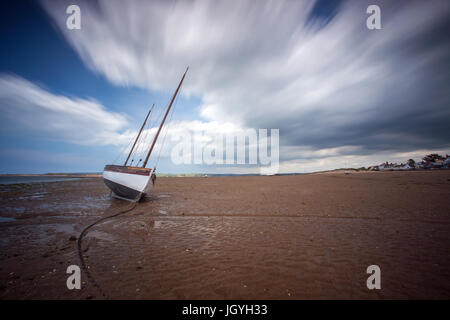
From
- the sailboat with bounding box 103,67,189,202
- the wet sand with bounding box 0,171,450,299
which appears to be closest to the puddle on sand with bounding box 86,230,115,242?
the wet sand with bounding box 0,171,450,299

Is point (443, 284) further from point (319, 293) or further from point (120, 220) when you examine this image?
point (120, 220)

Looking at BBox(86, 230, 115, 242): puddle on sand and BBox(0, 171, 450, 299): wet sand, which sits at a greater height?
BBox(0, 171, 450, 299): wet sand

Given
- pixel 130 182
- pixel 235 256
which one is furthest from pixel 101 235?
pixel 130 182

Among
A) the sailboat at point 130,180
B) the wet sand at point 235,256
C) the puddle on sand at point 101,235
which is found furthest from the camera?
the sailboat at point 130,180

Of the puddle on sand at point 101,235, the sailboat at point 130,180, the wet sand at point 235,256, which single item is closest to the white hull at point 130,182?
the sailboat at point 130,180

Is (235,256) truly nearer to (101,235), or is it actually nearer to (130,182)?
(101,235)

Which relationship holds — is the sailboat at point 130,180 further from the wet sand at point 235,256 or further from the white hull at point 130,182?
the wet sand at point 235,256

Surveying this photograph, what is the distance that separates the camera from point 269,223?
27.9ft

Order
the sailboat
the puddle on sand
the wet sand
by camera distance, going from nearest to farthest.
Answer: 1. the wet sand
2. the puddle on sand
3. the sailboat

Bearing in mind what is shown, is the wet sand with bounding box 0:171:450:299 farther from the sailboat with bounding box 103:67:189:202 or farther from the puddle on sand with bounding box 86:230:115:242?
the sailboat with bounding box 103:67:189:202

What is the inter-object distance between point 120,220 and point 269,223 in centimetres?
826

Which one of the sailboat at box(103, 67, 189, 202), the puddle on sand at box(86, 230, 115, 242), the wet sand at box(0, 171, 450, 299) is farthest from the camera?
the sailboat at box(103, 67, 189, 202)
